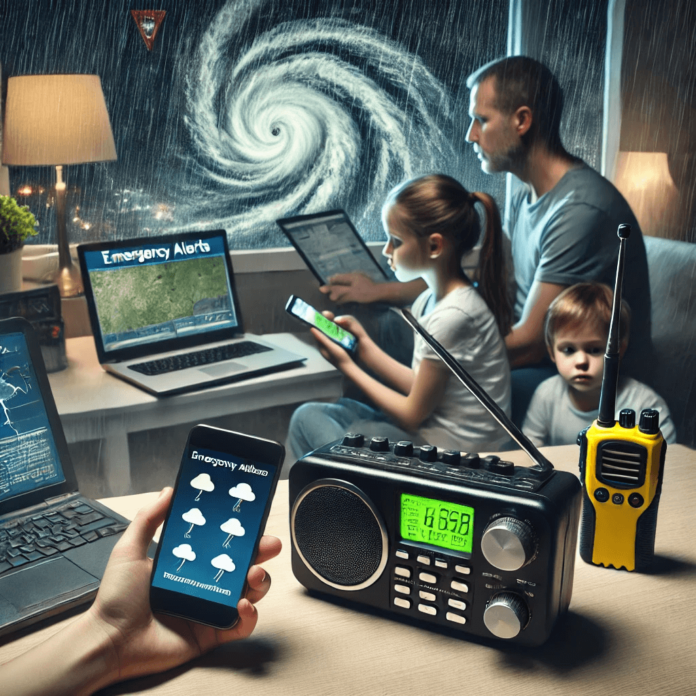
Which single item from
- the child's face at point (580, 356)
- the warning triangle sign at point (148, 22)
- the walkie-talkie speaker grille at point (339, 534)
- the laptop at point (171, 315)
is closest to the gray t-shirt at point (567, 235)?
the child's face at point (580, 356)

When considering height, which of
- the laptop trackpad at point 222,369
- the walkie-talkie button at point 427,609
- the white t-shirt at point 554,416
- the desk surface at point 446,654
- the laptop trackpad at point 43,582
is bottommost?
the white t-shirt at point 554,416

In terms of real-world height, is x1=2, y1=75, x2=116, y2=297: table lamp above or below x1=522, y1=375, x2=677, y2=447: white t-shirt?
above

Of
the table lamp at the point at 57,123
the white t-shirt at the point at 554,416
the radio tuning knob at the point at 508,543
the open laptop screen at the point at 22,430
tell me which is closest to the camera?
the radio tuning knob at the point at 508,543

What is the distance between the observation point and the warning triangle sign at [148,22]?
51.6 inches

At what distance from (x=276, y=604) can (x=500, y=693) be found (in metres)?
0.23

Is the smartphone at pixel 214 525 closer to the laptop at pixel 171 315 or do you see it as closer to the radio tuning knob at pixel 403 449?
the radio tuning knob at pixel 403 449

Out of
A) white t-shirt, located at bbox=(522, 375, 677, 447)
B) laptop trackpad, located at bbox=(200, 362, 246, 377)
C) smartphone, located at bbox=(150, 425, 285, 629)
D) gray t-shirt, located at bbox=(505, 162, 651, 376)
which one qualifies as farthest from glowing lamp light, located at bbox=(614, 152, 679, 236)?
smartphone, located at bbox=(150, 425, 285, 629)

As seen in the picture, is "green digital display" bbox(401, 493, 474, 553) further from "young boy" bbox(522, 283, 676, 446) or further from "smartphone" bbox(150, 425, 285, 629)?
"young boy" bbox(522, 283, 676, 446)

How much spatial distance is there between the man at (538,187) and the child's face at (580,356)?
0.25ft

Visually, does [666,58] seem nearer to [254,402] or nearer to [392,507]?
[254,402]

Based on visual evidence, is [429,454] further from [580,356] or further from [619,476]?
[580,356]

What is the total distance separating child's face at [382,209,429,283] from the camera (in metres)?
1.50

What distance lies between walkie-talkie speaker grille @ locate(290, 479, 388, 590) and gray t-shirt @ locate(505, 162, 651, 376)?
97 centimetres

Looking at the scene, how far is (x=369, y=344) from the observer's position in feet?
5.05
